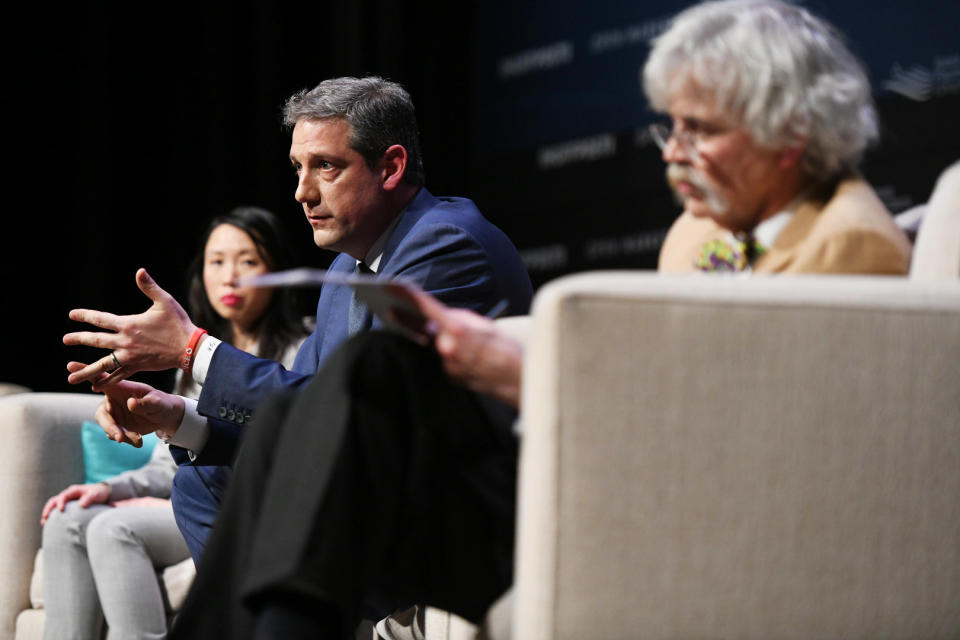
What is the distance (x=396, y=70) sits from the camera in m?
4.43

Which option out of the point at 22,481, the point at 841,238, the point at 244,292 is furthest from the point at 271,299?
the point at 841,238

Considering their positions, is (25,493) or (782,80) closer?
(782,80)

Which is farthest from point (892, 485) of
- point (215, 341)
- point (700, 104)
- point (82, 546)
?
point (82, 546)

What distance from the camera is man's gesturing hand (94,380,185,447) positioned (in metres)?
1.93

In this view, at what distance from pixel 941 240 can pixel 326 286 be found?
1.22 meters

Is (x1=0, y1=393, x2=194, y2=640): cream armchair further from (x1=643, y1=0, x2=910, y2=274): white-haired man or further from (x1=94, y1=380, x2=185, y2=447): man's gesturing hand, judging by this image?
(x1=643, y1=0, x2=910, y2=274): white-haired man

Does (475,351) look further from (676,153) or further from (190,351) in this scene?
(190,351)

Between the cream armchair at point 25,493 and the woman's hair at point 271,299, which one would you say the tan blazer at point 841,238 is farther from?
the cream armchair at point 25,493

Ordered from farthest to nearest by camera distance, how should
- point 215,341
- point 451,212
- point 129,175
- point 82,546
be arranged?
point 129,175, point 82,546, point 451,212, point 215,341

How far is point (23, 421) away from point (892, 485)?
2220 mm

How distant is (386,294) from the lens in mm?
1138

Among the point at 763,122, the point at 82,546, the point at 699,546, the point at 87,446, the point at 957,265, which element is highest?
the point at 763,122

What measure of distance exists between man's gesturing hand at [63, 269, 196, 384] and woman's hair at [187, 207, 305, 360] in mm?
985

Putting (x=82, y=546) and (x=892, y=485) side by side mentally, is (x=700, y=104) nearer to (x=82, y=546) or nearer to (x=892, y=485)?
(x=892, y=485)
